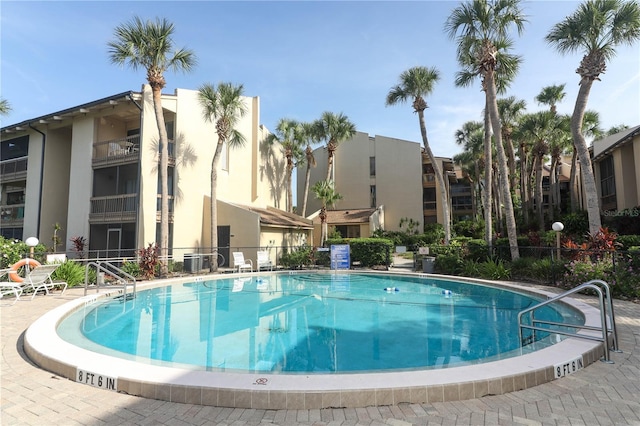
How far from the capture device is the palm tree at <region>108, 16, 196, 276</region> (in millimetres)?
14945

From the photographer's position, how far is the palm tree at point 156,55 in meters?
Answer: 14.9

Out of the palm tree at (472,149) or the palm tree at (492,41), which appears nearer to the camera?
the palm tree at (492,41)

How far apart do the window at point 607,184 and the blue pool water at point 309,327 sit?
1658 centimetres

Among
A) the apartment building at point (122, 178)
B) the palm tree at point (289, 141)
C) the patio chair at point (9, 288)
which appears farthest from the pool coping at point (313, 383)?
the palm tree at point (289, 141)

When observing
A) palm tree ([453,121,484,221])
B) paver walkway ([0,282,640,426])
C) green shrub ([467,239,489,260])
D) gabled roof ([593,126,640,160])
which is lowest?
paver walkway ([0,282,640,426])

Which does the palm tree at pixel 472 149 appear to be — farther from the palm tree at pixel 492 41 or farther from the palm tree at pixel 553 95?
the palm tree at pixel 492 41

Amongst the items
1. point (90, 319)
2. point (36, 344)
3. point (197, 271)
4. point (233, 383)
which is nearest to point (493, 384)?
point (233, 383)

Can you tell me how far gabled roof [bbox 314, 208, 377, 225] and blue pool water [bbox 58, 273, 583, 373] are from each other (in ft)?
53.6

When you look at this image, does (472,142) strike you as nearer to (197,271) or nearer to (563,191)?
(563,191)

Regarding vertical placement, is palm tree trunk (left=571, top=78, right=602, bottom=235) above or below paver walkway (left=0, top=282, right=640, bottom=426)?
above

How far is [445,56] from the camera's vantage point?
16938 mm

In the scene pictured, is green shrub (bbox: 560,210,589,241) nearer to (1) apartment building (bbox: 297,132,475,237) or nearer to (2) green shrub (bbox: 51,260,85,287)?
(1) apartment building (bbox: 297,132,475,237)

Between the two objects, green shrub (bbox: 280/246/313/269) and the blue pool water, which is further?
green shrub (bbox: 280/246/313/269)

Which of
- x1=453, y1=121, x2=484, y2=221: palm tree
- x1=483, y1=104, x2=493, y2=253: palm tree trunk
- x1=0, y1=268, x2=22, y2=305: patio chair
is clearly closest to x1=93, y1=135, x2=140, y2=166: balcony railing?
x1=0, y1=268, x2=22, y2=305: patio chair
